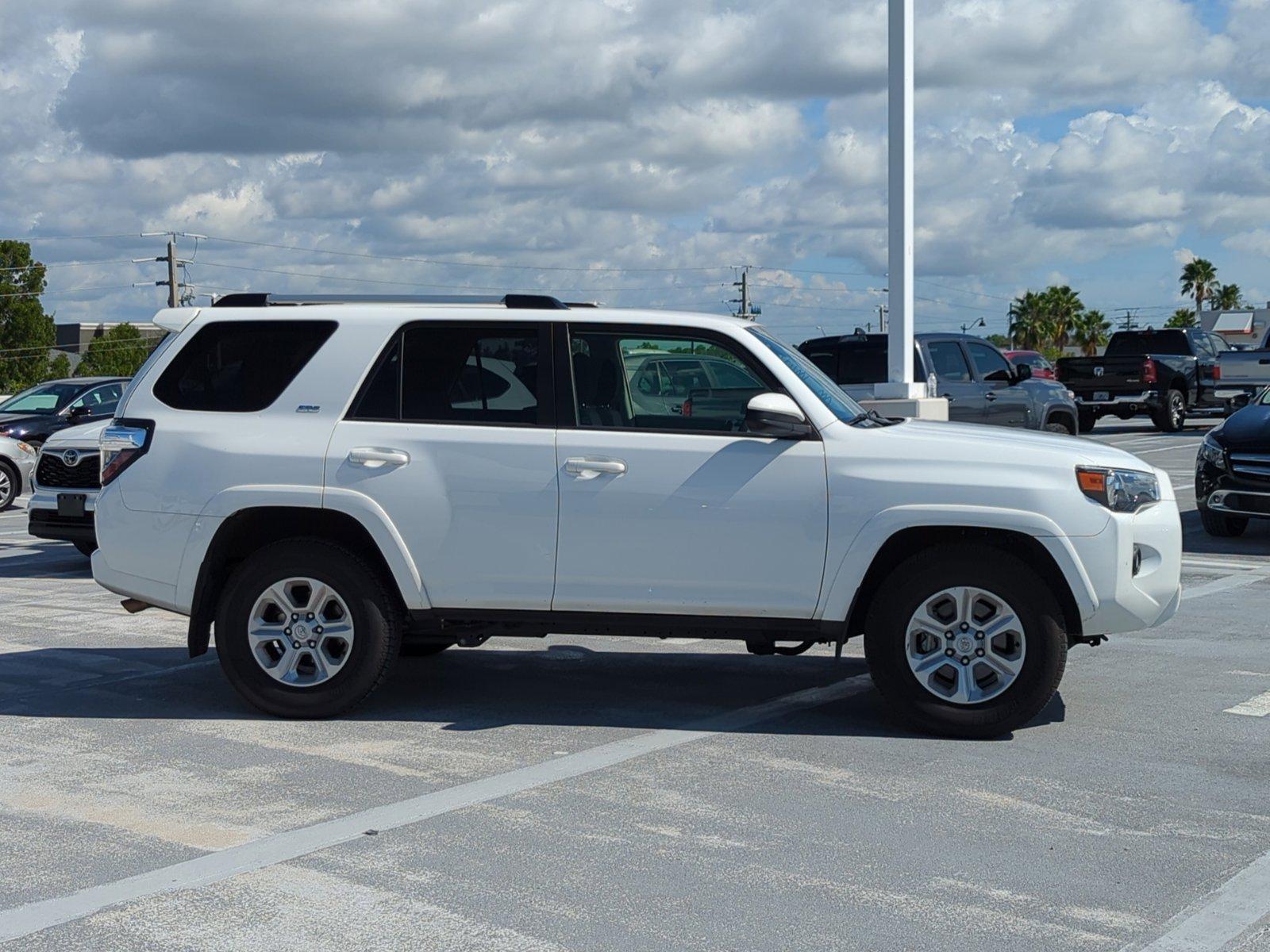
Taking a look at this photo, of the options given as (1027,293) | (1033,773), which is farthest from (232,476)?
(1027,293)

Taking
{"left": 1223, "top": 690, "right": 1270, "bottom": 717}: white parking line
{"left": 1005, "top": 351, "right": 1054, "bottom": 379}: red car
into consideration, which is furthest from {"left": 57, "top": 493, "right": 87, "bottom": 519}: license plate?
{"left": 1005, "top": 351, "right": 1054, "bottom": 379}: red car

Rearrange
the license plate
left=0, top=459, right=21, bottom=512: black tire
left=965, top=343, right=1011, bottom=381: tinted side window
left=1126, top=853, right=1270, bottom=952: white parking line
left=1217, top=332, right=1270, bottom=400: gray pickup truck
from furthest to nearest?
left=1217, top=332, right=1270, bottom=400: gray pickup truck
left=965, top=343, right=1011, bottom=381: tinted side window
left=0, top=459, right=21, bottom=512: black tire
the license plate
left=1126, top=853, right=1270, bottom=952: white parking line

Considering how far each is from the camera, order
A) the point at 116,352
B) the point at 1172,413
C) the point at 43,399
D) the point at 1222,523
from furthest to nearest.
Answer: the point at 116,352 < the point at 1172,413 < the point at 43,399 < the point at 1222,523

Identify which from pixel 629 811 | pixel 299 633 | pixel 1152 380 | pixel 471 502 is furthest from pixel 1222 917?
pixel 1152 380

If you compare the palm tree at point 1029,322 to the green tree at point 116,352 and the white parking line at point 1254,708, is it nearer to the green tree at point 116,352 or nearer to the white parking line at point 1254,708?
the green tree at point 116,352

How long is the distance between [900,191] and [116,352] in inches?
2937

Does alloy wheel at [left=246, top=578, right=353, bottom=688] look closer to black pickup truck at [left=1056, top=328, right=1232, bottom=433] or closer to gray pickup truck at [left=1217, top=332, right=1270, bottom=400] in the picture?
gray pickup truck at [left=1217, top=332, right=1270, bottom=400]

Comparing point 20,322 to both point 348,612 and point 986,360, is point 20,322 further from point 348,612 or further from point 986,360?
point 348,612

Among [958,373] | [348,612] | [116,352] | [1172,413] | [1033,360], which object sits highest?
[116,352]

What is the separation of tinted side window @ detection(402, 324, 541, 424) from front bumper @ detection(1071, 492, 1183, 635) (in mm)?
2482

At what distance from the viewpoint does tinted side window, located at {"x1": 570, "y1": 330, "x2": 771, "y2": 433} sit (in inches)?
260

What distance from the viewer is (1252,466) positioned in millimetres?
12922

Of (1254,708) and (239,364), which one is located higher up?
(239,364)

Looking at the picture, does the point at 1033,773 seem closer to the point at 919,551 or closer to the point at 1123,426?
the point at 919,551
